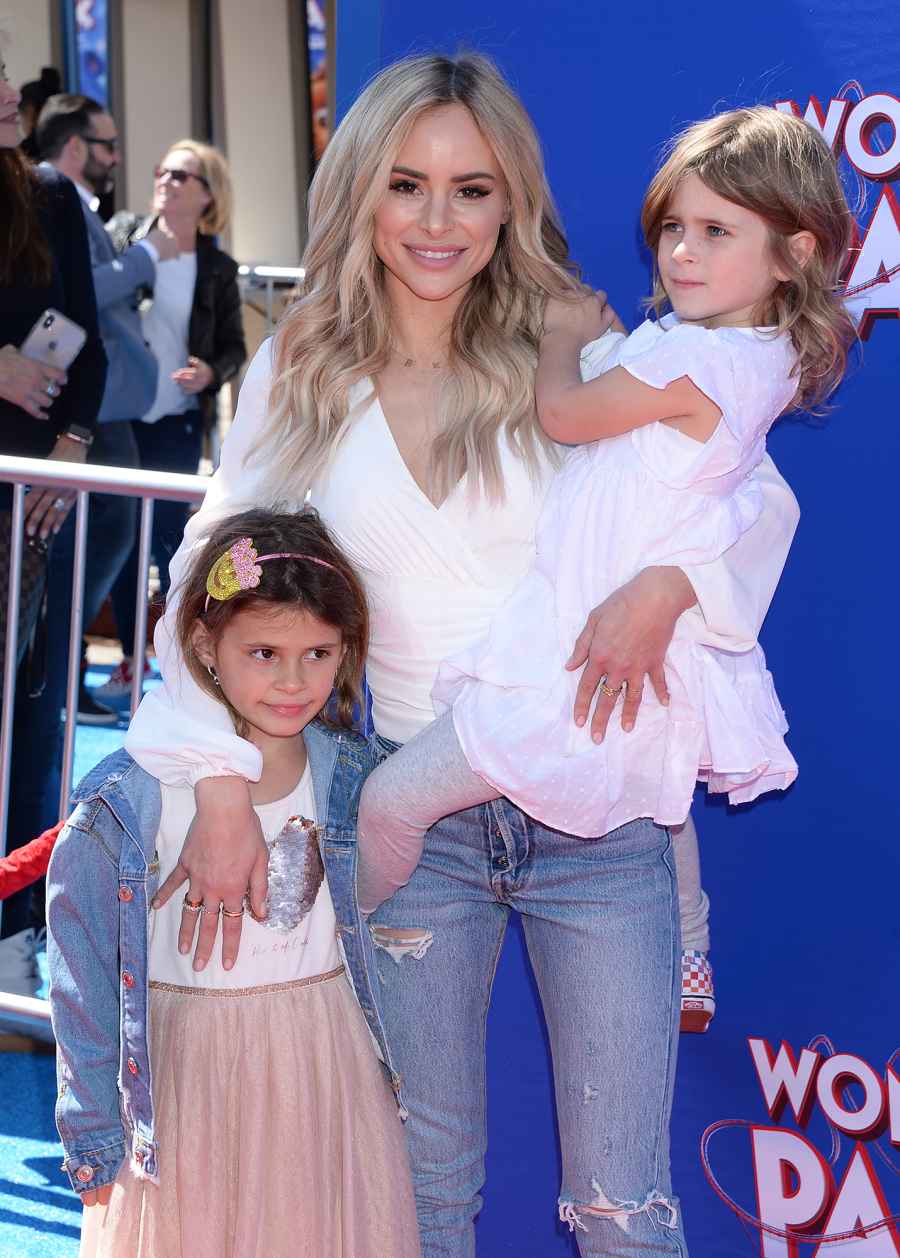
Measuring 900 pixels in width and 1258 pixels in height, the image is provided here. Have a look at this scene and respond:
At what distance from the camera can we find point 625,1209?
6.17 feet

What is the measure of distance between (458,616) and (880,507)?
0.76m

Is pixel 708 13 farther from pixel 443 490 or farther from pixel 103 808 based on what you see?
pixel 103 808

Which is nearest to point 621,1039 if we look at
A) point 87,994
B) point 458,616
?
point 458,616

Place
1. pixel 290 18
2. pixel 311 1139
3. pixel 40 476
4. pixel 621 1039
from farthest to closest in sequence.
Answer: pixel 290 18 → pixel 40 476 → pixel 311 1139 → pixel 621 1039

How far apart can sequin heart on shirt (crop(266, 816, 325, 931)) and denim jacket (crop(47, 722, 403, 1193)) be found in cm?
7

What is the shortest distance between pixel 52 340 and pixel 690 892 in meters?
2.32

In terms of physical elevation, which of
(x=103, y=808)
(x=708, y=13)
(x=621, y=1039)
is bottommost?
(x=621, y=1039)

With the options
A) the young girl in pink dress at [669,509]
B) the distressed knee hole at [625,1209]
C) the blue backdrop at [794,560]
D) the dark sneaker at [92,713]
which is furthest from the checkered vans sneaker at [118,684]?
the distressed knee hole at [625,1209]

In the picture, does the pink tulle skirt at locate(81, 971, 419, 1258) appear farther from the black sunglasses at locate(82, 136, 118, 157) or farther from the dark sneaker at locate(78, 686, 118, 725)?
the black sunglasses at locate(82, 136, 118, 157)

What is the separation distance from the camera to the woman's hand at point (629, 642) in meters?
1.84

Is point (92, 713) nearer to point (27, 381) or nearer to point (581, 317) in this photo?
point (27, 381)

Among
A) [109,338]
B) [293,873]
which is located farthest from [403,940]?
[109,338]

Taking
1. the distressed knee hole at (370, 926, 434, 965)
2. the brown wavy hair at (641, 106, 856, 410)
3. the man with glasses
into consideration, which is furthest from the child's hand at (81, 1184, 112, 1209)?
the man with glasses

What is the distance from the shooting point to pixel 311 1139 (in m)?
2.04
